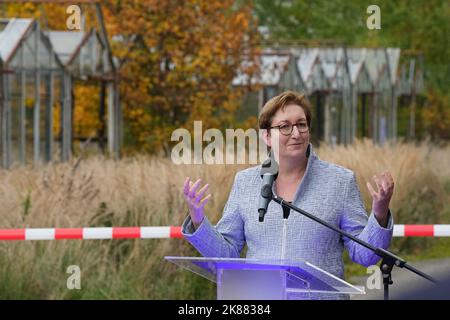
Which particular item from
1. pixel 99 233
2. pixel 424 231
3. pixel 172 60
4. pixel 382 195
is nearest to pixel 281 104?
pixel 382 195

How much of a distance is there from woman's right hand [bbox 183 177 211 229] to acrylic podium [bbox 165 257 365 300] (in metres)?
0.29

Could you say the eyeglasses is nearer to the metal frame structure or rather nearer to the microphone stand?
the microphone stand

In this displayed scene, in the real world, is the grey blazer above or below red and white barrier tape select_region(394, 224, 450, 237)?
above

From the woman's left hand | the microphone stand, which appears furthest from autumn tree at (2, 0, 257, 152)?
the microphone stand

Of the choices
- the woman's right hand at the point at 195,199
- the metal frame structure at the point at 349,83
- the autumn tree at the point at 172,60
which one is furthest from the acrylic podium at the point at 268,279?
the metal frame structure at the point at 349,83

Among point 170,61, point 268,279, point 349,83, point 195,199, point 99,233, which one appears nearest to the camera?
point 268,279

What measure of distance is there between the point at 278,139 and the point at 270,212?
0.87ft

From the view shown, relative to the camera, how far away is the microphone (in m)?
5.29

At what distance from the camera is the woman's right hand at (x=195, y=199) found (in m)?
5.51

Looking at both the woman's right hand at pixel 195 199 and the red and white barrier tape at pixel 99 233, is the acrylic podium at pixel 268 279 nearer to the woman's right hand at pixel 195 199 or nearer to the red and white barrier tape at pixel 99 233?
the woman's right hand at pixel 195 199

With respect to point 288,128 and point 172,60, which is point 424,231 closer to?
point 288,128

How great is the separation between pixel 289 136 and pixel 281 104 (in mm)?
122

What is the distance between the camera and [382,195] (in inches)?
213

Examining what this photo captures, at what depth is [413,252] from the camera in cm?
1906
